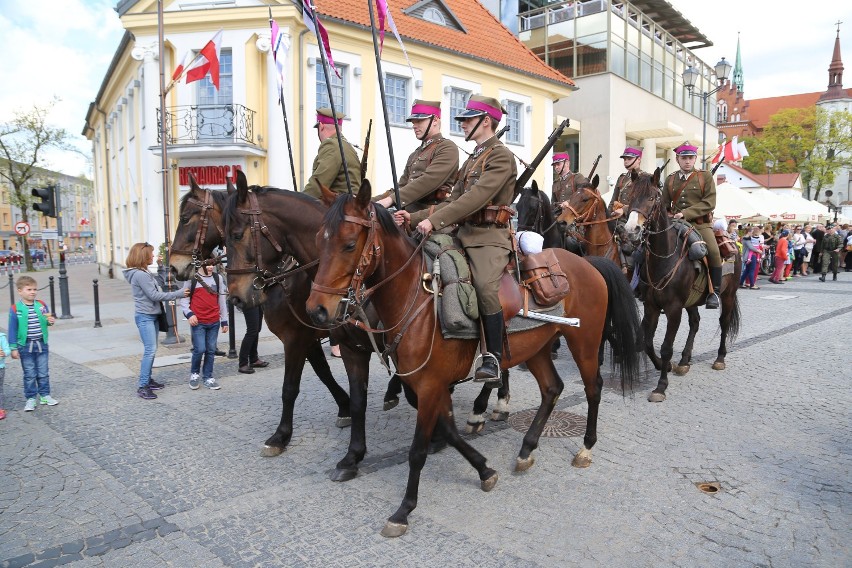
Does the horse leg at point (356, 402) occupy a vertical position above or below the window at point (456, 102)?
below

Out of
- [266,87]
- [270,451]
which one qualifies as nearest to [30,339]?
[270,451]

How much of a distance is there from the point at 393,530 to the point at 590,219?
597 cm

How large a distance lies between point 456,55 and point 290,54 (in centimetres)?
660

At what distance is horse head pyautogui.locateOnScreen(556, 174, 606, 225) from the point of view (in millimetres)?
8312

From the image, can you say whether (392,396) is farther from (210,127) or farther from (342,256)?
(210,127)

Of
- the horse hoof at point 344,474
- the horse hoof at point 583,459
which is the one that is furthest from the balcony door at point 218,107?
the horse hoof at point 583,459

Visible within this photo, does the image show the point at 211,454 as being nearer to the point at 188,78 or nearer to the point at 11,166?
the point at 188,78

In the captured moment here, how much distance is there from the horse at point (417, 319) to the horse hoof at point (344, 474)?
0.83 metres

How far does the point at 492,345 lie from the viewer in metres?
4.25

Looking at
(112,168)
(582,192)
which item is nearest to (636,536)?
(582,192)

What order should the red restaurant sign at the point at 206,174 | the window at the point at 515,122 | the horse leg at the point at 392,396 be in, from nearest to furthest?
the horse leg at the point at 392,396 < the red restaurant sign at the point at 206,174 < the window at the point at 515,122

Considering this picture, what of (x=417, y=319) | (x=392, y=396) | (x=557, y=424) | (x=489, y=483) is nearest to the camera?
(x=417, y=319)

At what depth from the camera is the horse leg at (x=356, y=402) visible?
484cm

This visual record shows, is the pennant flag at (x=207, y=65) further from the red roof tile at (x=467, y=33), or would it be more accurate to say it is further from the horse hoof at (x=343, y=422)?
the horse hoof at (x=343, y=422)
